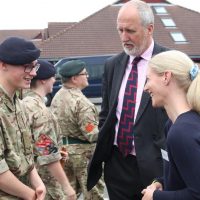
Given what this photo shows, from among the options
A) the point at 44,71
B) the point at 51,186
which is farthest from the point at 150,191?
the point at 44,71

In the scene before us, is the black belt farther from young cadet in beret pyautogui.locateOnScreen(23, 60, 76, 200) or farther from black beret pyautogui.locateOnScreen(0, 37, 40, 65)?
black beret pyautogui.locateOnScreen(0, 37, 40, 65)

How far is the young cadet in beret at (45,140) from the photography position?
361 cm

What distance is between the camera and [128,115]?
3.41m

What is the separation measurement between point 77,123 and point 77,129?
0.29 ft

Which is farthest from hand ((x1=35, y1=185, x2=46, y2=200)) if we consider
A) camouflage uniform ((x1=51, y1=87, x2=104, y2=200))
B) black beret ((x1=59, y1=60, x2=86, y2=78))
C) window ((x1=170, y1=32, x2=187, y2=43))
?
window ((x1=170, y1=32, x2=187, y2=43))

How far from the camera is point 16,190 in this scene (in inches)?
104

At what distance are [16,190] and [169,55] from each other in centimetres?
106

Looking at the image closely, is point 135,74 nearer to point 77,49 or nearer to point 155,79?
point 155,79

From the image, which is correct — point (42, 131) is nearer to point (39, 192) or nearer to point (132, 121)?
point (132, 121)

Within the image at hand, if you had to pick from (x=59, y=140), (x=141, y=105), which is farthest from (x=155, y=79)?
(x=59, y=140)

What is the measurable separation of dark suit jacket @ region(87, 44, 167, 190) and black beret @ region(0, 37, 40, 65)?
0.85 meters

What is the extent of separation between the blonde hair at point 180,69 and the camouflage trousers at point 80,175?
2572 millimetres

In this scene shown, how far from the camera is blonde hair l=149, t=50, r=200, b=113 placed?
230cm

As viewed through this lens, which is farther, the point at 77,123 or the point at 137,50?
the point at 77,123
